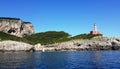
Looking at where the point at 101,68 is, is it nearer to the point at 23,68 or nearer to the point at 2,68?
the point at 23,68

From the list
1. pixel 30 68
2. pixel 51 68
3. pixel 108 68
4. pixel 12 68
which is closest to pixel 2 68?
pixel 12 68

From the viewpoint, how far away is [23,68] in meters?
77.4

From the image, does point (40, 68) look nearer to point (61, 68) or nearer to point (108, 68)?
point (61, 68)

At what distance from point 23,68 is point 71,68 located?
13415mm

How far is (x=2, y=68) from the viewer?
77.0m

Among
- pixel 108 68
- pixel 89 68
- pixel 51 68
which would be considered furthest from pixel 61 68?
pixel 108 68

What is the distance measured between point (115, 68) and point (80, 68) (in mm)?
9511

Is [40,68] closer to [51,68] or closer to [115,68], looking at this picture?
[51,68]

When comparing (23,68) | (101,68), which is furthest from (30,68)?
(101,68)

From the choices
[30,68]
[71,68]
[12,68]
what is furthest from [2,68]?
[71,68]

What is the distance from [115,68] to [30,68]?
925 inches

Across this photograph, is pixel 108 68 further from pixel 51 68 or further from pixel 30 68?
pixel 30 68

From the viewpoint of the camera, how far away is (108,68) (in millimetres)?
75750

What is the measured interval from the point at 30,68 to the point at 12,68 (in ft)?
16.8
